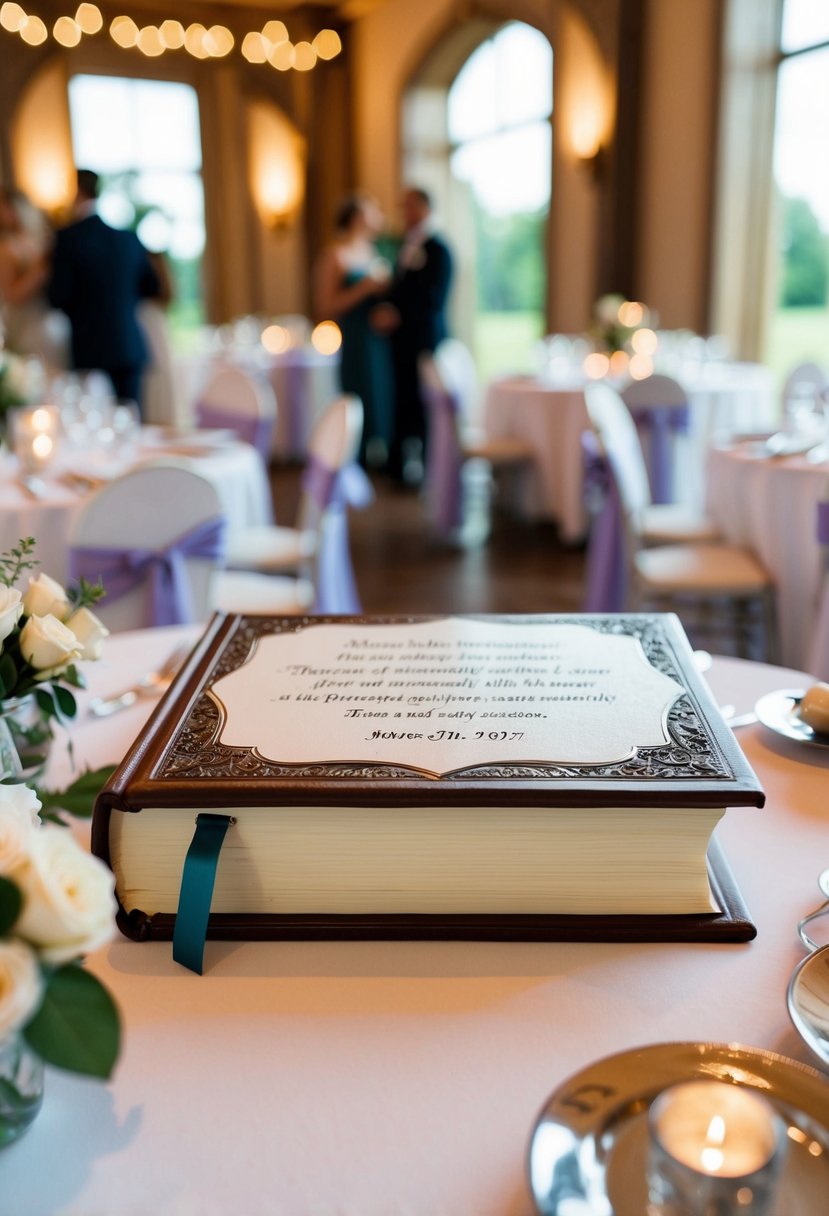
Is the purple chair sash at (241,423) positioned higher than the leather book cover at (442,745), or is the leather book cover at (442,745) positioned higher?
the leather book cover at (442,745)

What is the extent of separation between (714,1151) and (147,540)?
2.09m

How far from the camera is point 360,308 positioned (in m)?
7.82

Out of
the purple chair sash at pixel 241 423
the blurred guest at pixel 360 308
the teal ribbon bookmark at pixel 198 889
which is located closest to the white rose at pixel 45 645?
the teal ribbon bookmark at pixel 198 889

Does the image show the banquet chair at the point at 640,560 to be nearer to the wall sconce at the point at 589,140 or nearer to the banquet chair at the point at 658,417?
the banquet chair at the point at 658,417

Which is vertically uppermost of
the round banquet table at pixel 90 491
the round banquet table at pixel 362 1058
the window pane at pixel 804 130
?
the window pane at pixel 804 130

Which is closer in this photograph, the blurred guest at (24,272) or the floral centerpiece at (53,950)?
the floral centerpiece at (53,950)

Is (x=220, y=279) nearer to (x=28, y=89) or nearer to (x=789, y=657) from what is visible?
(x=28, y=89)

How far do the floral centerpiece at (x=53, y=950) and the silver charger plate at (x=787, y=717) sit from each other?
634 mm

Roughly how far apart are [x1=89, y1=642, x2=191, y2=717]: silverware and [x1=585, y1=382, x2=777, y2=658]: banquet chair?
2.25 m

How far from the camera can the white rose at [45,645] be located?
65 centimetres

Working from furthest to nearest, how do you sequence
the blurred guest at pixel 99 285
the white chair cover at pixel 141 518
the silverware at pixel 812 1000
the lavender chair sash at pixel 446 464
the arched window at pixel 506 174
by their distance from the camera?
1. the arched window at pixel 506 174
2. the lavender chair sash at pixel 446 464
3. the blurred guest at pixel 99 285
4. the white chair cover at pixel 141 518
5. the silverware at pixel 812 1000

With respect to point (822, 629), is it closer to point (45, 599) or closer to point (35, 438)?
point (35, 438)

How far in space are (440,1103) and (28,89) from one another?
37.0 feet

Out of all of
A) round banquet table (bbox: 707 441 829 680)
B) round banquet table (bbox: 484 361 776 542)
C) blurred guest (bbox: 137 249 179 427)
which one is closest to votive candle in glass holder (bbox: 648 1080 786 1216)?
round banquet table (bbox: 707 441 829 680)
